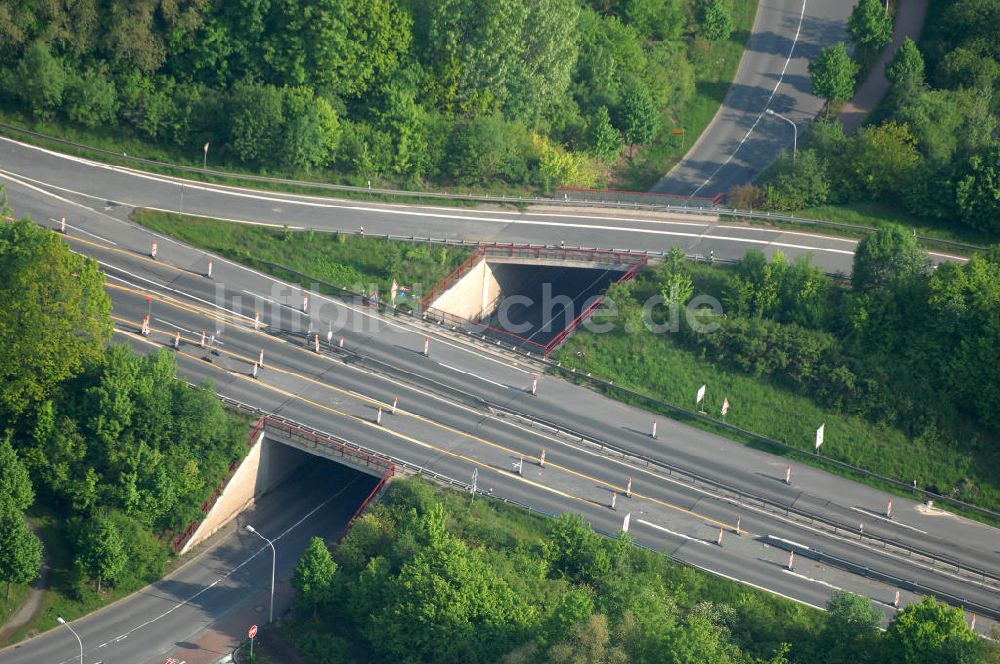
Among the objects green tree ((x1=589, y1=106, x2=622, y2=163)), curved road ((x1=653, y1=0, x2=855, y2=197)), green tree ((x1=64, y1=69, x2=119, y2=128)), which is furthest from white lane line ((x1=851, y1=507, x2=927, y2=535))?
green tree ((x1=64, y1=69, x2=119, y2=128))

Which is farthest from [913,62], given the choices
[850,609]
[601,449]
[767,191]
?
[850,609]

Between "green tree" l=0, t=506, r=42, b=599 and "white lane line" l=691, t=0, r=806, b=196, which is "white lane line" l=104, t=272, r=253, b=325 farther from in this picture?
"white lane line" l=691, t=0, r=806, b=196

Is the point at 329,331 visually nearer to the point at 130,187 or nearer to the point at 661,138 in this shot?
the point at 130,187

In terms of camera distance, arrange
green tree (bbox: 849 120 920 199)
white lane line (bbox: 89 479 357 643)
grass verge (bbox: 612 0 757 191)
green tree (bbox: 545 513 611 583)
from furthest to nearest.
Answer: grass verge (bbox: 612 0 757 191), green tree (bbox: 849 120 920 199), green tree (bbox: 545 513 611 583), white lane line (bbox: 89 479 357 643)

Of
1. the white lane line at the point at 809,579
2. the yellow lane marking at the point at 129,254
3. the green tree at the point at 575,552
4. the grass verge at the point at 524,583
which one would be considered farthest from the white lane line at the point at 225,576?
the white lane line at the point at 809,579

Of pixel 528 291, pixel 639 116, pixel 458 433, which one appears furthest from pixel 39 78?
pixel 639 116

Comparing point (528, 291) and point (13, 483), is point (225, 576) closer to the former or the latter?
point (13, 483)
